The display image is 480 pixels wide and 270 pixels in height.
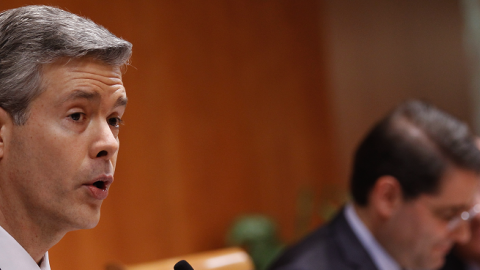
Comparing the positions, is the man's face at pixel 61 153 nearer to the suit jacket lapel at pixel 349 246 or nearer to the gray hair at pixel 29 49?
the gray hair at pixel 29 49

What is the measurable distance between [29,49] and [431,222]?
1851 millimetres

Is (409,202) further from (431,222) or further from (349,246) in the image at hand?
(349,246)

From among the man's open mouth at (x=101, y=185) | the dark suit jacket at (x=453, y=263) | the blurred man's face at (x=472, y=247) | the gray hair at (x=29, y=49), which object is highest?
the gray hair at (x=29, y=49)

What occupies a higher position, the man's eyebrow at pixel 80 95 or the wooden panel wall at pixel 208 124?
the man's eyebrow at pixel 80 95

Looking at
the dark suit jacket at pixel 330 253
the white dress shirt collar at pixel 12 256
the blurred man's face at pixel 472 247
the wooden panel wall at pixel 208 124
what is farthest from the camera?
the wooden panel wall at pixel 208 124

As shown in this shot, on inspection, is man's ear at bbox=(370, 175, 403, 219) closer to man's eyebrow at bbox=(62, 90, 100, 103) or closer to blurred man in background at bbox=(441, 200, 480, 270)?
blurred man in background at bbox=(441, 200, 480, 270)

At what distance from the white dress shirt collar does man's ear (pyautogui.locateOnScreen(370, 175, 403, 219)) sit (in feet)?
5.53

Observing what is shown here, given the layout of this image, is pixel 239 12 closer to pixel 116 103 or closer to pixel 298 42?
pixel 298 42

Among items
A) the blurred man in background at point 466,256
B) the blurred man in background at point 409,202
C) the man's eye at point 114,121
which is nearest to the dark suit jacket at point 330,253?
the blurred man in background at point 409,202

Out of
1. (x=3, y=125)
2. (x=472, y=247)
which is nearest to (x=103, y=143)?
(x=3, y=125)

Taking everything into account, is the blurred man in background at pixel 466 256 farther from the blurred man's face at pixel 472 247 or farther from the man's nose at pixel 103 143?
the man's nose at pixel 103 143

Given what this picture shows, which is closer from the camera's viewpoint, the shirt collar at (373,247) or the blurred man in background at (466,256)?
the shirt collar at (373,247)

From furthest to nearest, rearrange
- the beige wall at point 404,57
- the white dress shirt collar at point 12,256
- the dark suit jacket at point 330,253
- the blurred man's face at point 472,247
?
1. the beige wall at point 404,57
2. the blurred man's face at point 472,247
3. the dark suit jacket at point 330,253
4. the white dress shirt collar at point 12,256

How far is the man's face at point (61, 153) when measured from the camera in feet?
2.64
